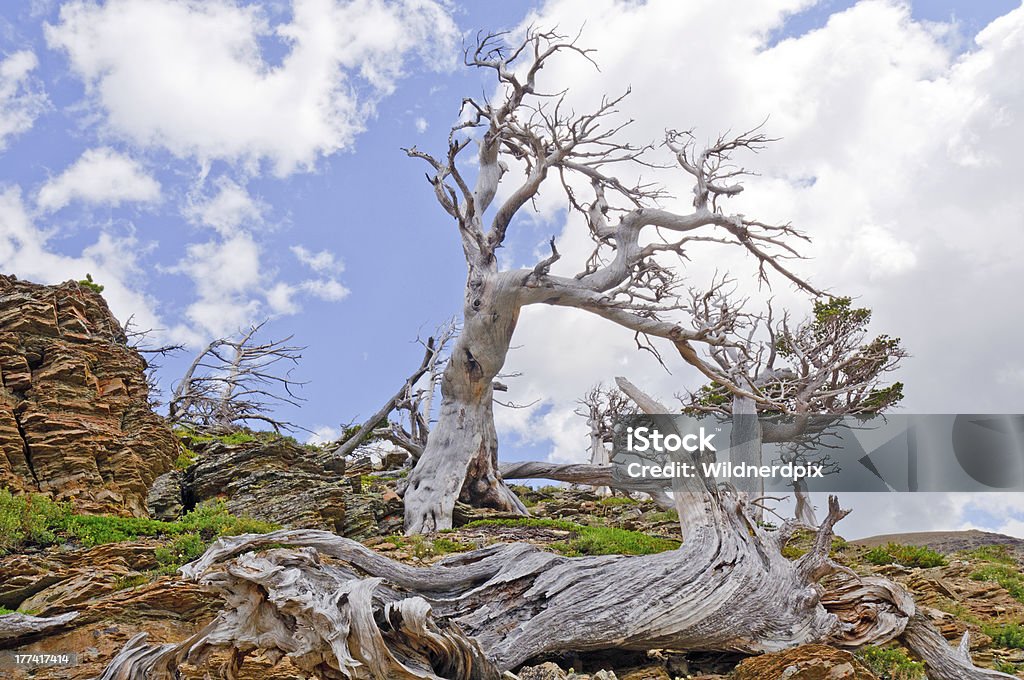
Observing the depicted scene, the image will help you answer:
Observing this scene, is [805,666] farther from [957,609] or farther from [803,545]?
[803,545]

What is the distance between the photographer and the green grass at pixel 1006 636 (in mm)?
10195

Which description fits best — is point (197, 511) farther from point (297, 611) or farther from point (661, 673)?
point (661, 673)

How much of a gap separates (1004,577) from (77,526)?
14.6 metres

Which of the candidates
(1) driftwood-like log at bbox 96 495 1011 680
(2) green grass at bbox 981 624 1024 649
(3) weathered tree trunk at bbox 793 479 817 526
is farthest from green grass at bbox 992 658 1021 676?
(3) weathered tree trunk at bbox 793 479 817 526

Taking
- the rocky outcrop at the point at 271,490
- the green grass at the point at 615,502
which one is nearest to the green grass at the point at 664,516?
the green grass at the point at 615,502

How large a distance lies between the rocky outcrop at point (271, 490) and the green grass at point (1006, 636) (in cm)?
985

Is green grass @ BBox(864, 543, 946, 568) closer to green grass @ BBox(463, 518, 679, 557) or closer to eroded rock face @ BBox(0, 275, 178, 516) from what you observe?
green grass @ BBox(463, 518, 679, 557)

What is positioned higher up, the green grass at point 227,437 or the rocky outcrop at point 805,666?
the green grass at point 227,437

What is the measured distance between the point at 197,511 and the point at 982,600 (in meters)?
12.5

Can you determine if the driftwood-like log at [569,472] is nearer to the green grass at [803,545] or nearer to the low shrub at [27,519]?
the green grass at [803,545]

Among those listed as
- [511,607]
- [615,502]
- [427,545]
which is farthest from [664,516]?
[511,607]

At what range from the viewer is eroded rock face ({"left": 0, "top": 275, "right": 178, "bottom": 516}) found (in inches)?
502

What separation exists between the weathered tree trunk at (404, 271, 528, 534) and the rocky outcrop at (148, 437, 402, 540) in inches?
125

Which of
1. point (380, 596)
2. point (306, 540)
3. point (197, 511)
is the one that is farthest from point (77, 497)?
point (380, 596)
